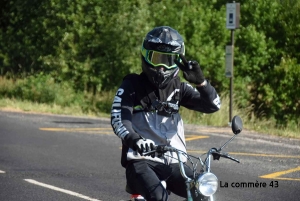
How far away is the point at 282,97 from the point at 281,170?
1307 cm

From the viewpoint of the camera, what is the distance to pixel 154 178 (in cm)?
506

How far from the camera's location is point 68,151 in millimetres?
12320

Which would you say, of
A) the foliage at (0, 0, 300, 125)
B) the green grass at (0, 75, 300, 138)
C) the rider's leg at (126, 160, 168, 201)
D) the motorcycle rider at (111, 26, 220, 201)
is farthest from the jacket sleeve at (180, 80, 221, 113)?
the foliage at (0, 0, 300, 125)

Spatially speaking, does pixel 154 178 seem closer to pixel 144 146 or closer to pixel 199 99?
pixel 144 146

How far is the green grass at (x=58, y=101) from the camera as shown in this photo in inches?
824

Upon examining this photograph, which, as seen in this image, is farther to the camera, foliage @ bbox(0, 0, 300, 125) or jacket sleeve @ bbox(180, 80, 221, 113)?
foliage @ bbox(0, 0, 300, 125)

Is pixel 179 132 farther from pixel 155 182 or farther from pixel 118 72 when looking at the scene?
pixel 118 72

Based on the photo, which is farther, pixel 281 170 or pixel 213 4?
pixel 213 4

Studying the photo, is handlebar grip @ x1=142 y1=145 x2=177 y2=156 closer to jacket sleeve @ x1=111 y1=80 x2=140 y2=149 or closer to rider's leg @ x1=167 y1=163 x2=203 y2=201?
jacket sleeve @ x1=111 y1=80 x2=140 y2=149

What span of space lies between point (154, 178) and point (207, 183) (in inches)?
24.6

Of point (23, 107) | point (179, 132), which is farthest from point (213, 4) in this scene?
point (179, 132)

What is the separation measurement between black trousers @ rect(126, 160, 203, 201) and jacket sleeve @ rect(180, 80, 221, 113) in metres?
0.54

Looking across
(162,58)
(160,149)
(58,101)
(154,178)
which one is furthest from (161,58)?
(58,101)

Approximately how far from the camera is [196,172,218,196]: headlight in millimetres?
4512
